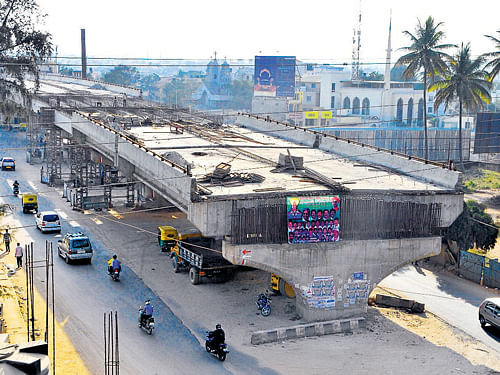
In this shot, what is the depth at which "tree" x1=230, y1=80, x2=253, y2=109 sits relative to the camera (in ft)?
576

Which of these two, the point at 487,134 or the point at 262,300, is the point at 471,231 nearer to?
the point at 262,300

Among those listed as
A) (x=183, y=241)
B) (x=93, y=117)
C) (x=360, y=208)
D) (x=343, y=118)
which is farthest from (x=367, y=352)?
(x=343, y=118)

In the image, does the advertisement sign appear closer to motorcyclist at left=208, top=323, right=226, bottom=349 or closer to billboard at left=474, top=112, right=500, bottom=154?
billboard at left=474, top=112, right=500, bottom=154

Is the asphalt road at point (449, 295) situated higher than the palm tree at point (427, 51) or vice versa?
the palm tree at point (427, 51)

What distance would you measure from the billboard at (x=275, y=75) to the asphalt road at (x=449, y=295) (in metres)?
89.9

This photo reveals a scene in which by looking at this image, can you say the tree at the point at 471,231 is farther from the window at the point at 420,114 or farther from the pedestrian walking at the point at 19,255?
the window at the point at 420,114

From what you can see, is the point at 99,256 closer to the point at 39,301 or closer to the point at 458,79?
the point at 39,301

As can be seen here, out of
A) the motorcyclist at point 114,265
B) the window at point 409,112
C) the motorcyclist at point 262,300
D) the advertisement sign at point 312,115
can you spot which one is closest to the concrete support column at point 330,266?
the motorcyclist at point 262,300

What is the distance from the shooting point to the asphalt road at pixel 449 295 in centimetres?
2923

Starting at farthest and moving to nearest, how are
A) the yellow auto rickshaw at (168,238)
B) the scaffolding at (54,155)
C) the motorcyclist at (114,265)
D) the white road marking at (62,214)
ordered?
the scaffolding at (54,155), the white road marking at (62,214), the yellow auto rickshaw at (168,238), the motorcyclist at (114,265)

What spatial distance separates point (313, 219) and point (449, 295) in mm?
10361

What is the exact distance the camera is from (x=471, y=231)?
3981 cm

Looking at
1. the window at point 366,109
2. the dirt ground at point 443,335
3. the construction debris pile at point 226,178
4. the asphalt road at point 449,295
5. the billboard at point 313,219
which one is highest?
the window at point 366,109

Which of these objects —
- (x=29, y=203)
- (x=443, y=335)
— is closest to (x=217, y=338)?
(x=443, y=335)
